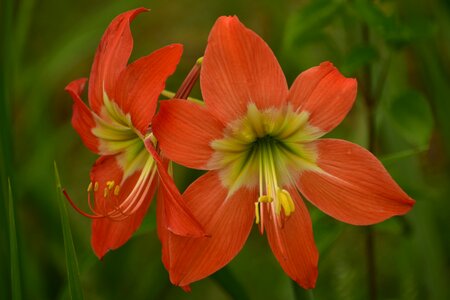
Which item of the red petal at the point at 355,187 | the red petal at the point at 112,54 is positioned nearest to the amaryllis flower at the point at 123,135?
the red petal at the point at 112,54

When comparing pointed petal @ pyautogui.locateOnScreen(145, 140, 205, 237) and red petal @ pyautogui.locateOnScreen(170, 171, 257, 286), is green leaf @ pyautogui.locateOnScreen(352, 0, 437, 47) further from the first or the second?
pointed petal @ pyautogui.locateOnScreen(145, 140, 205, 237)

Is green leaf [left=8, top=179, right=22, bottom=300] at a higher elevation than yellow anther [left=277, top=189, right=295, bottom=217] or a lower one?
lower

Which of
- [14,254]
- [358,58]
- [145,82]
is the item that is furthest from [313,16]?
[14,254]

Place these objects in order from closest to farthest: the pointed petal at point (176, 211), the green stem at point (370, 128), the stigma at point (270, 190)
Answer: the pointed petal at point (176, 211) < the stigma at point (270, 190) < the green stem at point (370, 128)

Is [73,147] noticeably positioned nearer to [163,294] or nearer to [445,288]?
[163,294]

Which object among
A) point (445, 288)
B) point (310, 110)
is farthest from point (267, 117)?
point (445, 288)

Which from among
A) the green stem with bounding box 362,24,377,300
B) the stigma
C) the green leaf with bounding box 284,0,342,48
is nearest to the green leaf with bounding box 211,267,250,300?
the stigma

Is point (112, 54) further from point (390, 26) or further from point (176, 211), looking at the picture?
point (390, 26)

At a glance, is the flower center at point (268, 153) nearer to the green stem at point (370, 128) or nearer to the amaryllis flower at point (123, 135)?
the amaryllis flower at point (123, 135)
